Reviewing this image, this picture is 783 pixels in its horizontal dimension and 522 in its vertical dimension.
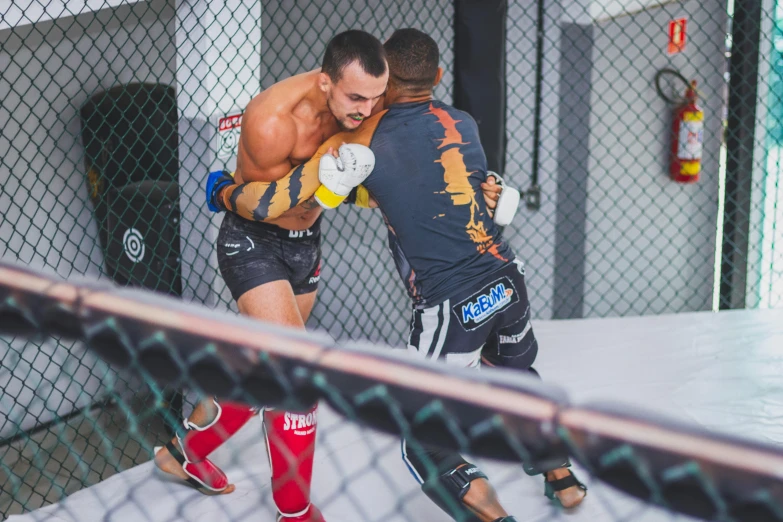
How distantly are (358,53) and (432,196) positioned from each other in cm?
41

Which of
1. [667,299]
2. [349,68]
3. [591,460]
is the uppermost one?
[349,68]

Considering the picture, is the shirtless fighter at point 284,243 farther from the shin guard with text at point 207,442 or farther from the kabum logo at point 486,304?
the kabum logo at point 486,304

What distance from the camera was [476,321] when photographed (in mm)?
1956

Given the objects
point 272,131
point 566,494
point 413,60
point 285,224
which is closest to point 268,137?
point 272,131

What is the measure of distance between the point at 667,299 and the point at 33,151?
3.64 metres

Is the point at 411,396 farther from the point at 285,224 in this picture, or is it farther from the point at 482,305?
the point at 285,224

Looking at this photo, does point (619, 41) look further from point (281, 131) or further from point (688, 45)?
point (281, 131)

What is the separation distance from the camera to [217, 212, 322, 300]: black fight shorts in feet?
7.00

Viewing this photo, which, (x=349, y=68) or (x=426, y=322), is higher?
(x=349, y=68)

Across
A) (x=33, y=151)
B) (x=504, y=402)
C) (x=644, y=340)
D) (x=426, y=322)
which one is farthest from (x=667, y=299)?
(x=504, y=402)

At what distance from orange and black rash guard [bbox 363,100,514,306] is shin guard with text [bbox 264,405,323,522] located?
450mm

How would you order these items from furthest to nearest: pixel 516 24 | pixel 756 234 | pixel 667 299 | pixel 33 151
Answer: pixel 667 299, pixel 756 234, pixel 516 24, pixel 33 151

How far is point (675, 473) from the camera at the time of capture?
0.70m

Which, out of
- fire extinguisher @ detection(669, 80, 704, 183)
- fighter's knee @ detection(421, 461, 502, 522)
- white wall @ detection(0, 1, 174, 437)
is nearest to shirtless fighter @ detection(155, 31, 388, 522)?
fighter's knee @ detection(421, 461, 502, 522)
